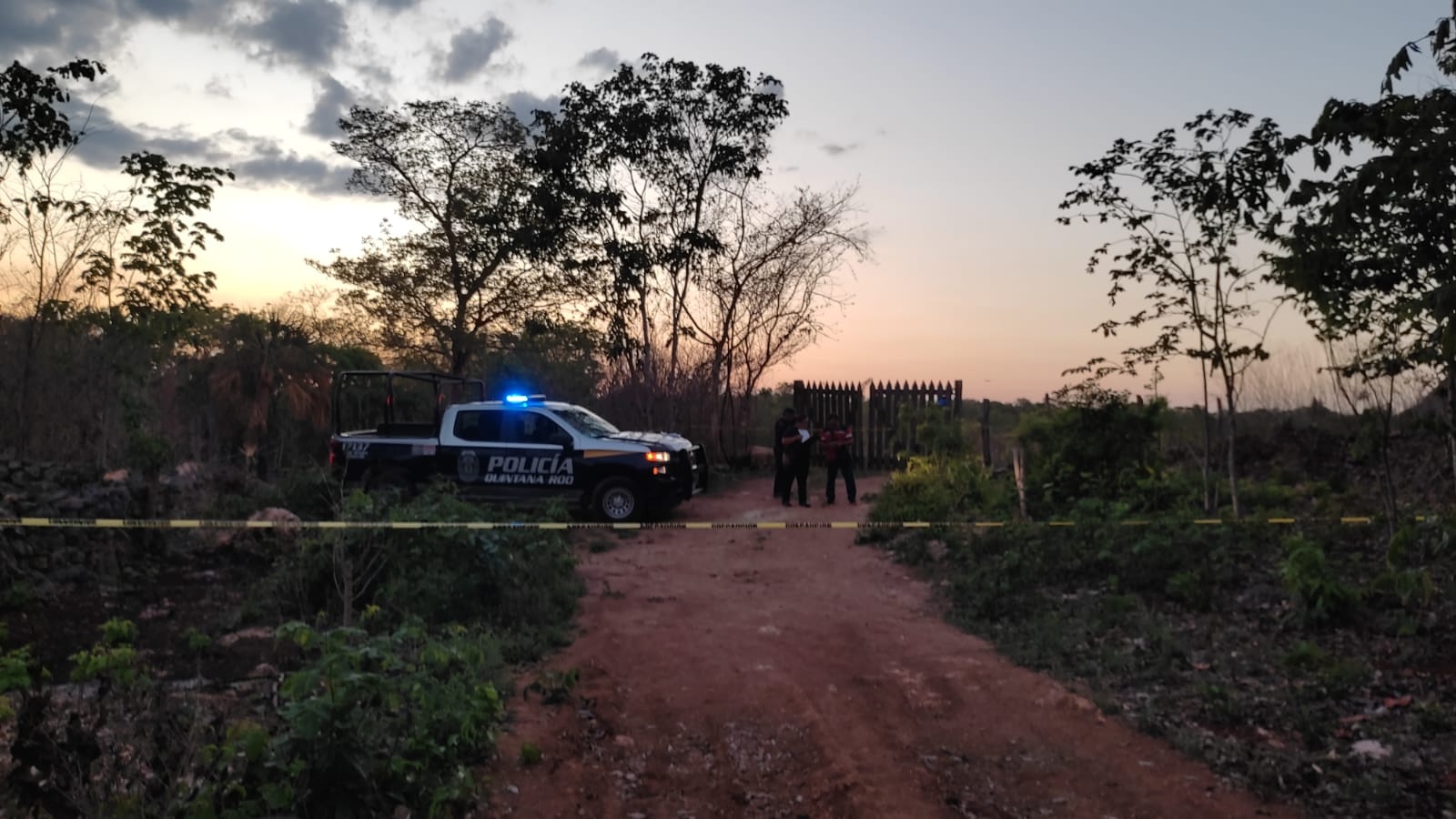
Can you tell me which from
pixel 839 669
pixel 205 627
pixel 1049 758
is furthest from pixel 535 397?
pixel 1049 758

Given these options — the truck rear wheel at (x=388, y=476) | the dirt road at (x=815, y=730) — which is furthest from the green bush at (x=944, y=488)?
the truck rear wheel at (x=388, y=476)

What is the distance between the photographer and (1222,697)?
21.6 feet

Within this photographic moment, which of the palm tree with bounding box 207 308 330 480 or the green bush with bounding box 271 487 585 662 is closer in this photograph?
the green bush with bounding box 271 487 585 662

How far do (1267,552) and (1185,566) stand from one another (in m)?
0.79

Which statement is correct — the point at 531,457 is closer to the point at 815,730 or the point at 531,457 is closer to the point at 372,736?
the point at 815,730

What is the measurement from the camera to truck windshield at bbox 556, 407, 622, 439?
1459cm

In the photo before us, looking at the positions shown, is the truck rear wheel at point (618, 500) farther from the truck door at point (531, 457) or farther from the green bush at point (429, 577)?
the green bush at point (429, 577)

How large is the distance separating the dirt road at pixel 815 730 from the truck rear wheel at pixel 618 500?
4154 millimetres

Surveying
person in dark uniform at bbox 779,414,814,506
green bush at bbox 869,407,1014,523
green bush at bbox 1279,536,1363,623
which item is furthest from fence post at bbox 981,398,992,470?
green bush at bbox 1279,536,1363,623

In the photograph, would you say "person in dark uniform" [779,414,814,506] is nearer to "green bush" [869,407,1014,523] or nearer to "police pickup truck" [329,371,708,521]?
"green bush" [869,407,1014,523]

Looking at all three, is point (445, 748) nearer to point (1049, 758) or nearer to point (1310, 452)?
point (1049, 758)

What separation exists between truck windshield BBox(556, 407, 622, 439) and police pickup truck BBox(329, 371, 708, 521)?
0.03m

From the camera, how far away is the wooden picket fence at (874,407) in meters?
23.7

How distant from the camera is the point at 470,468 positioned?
14406 millimetres
